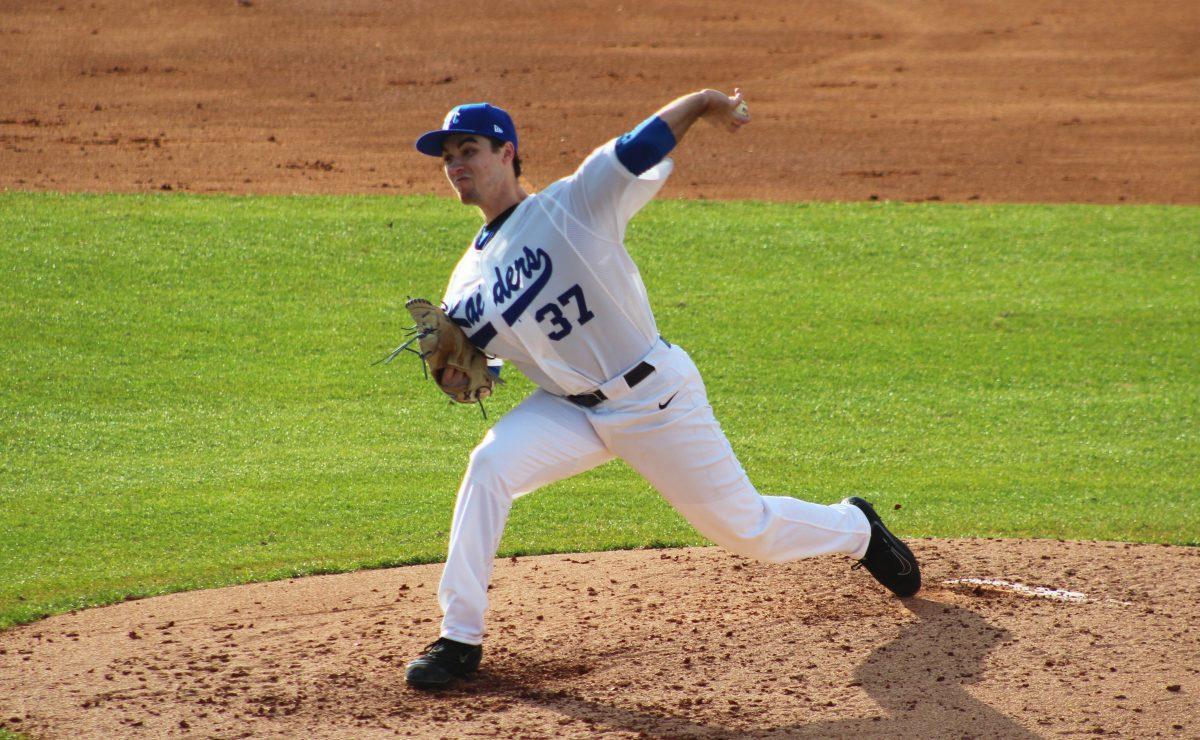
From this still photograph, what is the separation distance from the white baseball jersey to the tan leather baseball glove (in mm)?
87

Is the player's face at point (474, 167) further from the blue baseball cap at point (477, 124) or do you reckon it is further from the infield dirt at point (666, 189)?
the infield dirt at point (666, 189)

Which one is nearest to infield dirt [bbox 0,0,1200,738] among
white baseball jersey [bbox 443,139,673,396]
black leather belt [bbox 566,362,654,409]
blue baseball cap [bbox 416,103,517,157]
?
black leather belt [bbox 566,362,654,409]

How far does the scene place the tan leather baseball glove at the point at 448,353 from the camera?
417cm

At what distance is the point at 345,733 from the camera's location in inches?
148

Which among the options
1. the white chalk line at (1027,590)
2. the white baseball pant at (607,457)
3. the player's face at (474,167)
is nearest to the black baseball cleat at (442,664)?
the white baseball pant at (607,457)

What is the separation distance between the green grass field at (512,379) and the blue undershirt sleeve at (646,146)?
7.43 feet

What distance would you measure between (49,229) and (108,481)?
4590mm

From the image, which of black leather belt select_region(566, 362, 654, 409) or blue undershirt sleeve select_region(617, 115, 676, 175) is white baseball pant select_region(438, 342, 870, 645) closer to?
black leather belt select_region(566, 362, 654, 409)

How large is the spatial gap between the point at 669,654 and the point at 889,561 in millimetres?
→ 936

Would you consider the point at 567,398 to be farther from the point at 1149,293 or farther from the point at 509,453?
the point at 1149,293

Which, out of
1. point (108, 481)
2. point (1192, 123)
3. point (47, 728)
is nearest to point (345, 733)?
point (47, 728)

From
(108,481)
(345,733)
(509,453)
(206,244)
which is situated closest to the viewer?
(345,733)

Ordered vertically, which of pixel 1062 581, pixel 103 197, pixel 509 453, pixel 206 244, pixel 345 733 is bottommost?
pixel 1062 581

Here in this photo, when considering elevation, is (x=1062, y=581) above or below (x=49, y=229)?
below
